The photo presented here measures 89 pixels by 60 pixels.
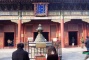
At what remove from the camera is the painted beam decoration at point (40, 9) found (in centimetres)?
2475

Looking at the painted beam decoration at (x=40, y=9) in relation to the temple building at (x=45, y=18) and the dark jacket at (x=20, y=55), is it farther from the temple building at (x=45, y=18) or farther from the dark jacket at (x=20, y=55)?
the dark jacket at (x=20, y=55)

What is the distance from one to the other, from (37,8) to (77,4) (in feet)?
15.6

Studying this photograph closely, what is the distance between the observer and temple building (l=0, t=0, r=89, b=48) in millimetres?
25000

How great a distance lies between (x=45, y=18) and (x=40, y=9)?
3.84 feet

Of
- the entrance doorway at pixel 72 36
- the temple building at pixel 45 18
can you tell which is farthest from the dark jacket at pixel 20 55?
the entrance doorway at pixel 72 36

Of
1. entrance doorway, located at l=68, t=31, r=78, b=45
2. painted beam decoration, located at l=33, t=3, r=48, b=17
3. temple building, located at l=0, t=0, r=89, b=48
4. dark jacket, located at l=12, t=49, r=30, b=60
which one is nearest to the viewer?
dark jacket, located at l=12, t=49, r=30, b=60

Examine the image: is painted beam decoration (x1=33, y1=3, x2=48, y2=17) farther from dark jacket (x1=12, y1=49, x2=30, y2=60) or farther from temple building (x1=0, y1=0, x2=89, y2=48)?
dark jacket (x1=12, y1=49, x2=30, y2=60)

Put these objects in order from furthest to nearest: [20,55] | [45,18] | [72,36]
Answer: [72,36]
[45,18]
[20,55]

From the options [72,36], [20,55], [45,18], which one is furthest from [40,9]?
[20,55]

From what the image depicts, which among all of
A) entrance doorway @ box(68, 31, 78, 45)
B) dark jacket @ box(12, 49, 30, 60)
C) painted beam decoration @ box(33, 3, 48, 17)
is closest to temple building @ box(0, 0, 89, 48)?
painted beam decoration @ box(33, 3, 48, 17)

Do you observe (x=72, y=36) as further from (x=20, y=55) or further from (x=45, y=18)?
(x=20, y=55)

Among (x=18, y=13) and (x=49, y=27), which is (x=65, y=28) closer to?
(x=49, y=27)

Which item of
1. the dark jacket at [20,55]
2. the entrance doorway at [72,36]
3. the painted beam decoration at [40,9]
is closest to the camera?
the dark jacket at [20,55]

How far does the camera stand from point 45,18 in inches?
986
